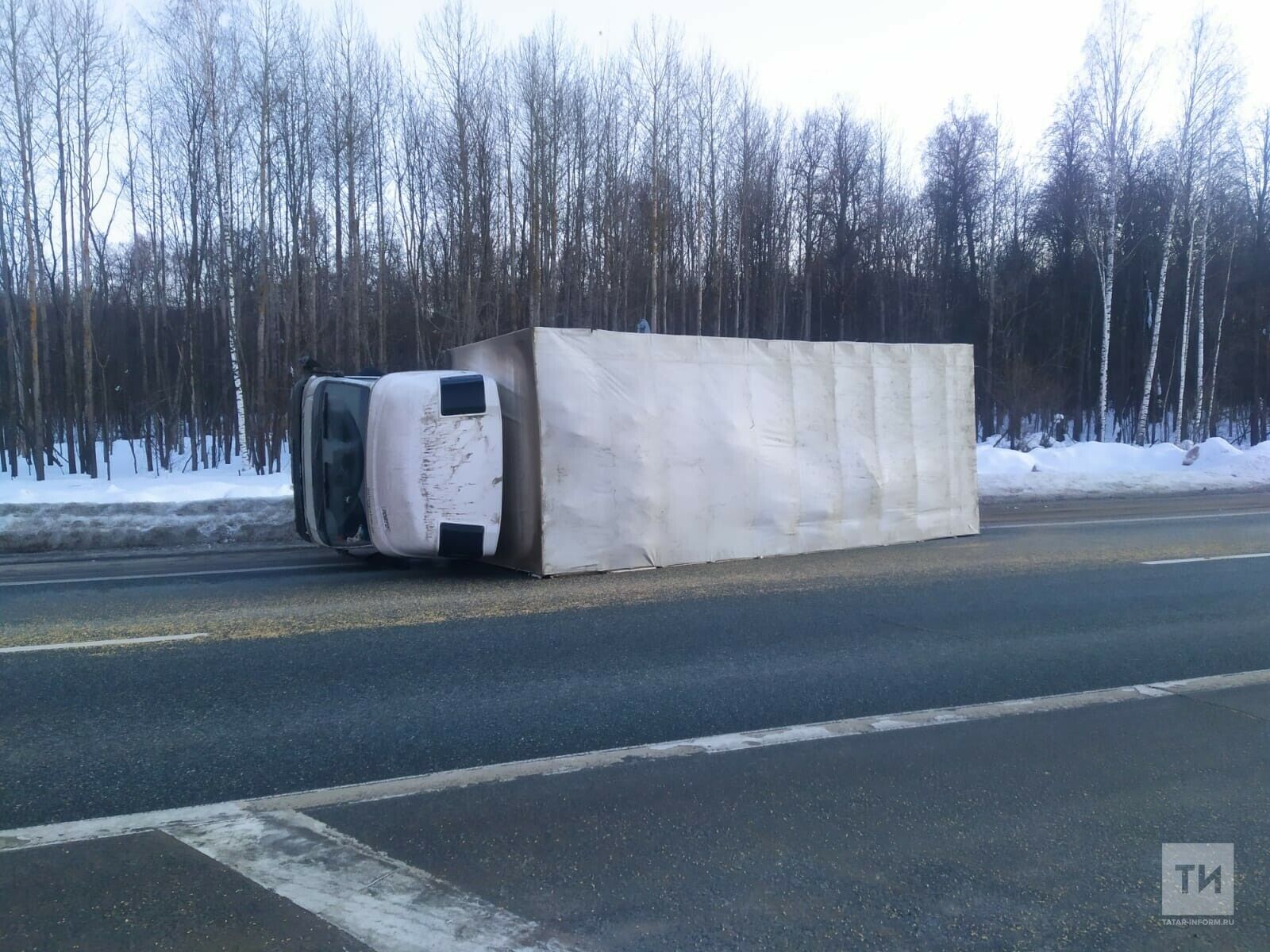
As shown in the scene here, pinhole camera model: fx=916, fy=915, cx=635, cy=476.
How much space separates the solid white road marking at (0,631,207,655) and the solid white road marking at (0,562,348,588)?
9.34 feet

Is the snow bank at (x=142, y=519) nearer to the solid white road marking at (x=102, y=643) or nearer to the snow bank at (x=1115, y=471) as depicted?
the solid white road marking at (x=102, y=643)

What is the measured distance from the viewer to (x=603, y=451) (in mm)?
9625

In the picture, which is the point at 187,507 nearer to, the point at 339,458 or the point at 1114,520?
the point at 339,458

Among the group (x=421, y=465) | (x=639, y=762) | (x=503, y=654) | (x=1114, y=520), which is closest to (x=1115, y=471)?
(x=1114, y=520)

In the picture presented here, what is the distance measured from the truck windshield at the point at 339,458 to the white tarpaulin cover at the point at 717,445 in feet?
4.86

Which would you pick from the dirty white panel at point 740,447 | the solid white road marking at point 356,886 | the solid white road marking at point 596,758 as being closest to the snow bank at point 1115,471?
the dirty white panel at point 740,447

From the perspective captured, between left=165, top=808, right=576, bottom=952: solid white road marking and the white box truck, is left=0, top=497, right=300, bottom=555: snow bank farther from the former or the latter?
left=165, top=808, right=576, bottom=952: solid white road marking

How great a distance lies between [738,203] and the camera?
35.0m

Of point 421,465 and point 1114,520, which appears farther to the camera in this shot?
A: point 1114,520

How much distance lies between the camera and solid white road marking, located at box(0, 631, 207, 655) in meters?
6.71

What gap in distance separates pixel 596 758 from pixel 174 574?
705cm

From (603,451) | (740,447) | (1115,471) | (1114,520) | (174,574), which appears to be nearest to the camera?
(603,451)

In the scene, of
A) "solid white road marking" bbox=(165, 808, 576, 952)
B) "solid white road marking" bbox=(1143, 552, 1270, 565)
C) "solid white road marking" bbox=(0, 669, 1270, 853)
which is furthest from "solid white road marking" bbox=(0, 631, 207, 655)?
"solid white road marking" bbox=(1143, 552, 1270, 565)

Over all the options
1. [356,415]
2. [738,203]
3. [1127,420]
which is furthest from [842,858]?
[1127,420]
